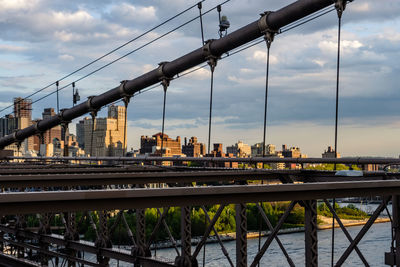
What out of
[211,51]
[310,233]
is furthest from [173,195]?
[211,51]

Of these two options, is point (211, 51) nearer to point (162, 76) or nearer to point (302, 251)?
point (162, 76)

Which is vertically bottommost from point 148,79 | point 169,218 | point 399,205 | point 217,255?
point 217,255

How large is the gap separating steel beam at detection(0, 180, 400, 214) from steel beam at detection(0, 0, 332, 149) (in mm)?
13628

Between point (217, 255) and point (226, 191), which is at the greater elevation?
point (226, 191)

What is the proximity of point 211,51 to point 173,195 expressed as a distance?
20040 mm

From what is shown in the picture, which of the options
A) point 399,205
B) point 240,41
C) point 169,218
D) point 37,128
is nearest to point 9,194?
point 399,205

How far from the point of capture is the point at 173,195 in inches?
238

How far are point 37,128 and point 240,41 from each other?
107 feet

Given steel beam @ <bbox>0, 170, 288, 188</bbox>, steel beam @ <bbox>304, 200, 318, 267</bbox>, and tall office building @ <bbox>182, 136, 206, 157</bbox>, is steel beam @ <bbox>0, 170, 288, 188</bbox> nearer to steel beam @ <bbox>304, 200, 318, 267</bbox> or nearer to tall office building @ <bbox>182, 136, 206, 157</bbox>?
steel beam @ <bbox>304, 200, 318, 267</bbox>

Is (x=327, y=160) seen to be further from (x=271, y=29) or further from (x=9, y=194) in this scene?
(x=271, y=29)

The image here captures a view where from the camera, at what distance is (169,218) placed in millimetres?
92000

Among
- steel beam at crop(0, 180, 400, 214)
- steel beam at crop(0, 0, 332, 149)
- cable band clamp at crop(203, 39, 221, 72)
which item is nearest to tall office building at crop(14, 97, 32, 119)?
steel beam at crop(0, 0, 332, 149)

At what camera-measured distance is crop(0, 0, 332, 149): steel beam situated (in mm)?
20891

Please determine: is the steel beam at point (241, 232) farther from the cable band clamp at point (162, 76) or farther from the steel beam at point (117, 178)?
the cable band clamp at point (162, 76)
